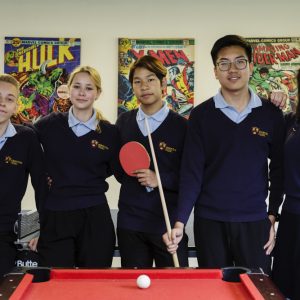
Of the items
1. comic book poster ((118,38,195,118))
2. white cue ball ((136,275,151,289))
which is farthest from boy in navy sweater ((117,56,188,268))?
comic book poster ((118,38,195,118))

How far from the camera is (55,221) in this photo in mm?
2447

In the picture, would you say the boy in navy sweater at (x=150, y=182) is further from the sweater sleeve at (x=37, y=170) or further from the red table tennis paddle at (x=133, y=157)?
the sweater sleeve at (x=37, y=170)

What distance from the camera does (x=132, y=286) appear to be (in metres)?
1.61

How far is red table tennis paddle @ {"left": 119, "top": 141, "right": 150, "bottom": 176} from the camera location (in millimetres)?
2312

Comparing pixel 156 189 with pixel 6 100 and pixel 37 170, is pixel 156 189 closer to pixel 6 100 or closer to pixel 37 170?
pixel 37 170

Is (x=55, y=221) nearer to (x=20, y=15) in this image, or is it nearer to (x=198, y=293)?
(x=198, y=293)

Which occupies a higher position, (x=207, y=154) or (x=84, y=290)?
(x=207, y=154)

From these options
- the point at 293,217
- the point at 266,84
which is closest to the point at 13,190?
the point at 293,217

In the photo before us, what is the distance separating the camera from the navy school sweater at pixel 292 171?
2168 millimetres

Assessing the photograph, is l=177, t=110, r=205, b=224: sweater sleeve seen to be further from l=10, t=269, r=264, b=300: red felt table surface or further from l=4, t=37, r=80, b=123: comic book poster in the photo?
l=4, t=37, r=80, b=123: comic book poster

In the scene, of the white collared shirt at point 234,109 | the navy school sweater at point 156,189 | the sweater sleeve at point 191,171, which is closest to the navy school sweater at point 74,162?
the navy school sweater at point 156,189

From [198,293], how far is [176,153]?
42.8 inches

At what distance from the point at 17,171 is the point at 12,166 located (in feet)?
0.13

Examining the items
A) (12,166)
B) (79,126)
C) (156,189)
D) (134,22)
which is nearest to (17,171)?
(12,166)
